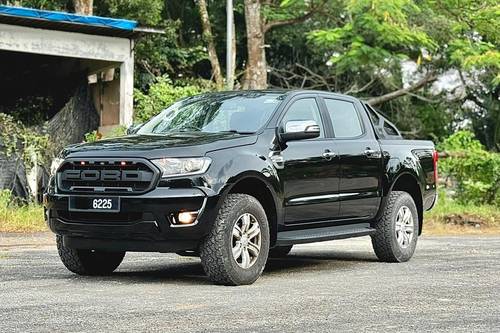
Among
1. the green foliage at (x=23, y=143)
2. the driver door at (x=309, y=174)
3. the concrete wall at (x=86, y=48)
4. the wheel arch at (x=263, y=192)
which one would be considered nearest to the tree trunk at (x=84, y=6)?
the concrete wall at (x=86, y=48)

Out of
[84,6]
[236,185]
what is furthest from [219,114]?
[84,6]

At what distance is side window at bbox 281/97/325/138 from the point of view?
967 cm

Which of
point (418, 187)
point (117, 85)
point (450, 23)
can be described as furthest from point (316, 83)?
point (418, 187)

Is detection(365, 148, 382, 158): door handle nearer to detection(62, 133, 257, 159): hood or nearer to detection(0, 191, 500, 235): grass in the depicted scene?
detection(62, 133, 257, 159): hood

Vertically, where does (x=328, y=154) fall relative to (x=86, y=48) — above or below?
below

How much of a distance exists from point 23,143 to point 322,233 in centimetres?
854

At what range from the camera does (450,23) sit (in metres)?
28.7

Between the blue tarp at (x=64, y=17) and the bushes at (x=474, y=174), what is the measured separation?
7.24 m

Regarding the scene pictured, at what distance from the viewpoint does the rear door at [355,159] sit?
1008 cm

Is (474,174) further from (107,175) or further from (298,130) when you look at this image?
(107,175)

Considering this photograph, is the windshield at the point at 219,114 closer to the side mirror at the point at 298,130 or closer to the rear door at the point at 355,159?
the side mirror at the point at 298,130

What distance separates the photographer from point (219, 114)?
31.4 ft

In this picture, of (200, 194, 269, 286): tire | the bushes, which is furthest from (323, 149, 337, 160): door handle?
the bushes

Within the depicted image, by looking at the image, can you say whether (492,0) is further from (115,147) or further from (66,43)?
(115,147)
